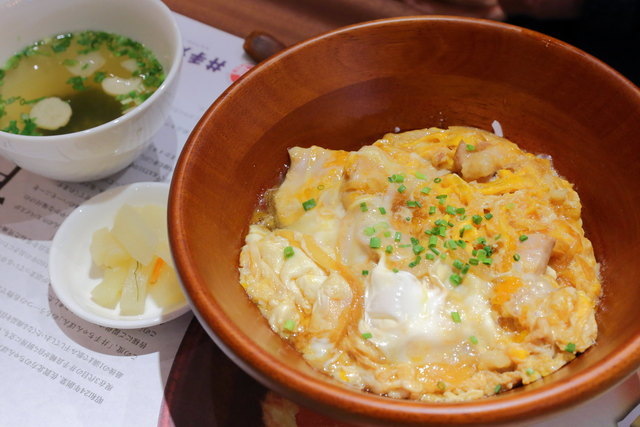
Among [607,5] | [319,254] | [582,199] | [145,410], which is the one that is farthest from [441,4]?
[145,410]

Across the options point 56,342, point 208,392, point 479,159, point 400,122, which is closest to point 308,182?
point 400,122

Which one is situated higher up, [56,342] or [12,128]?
[12,128]

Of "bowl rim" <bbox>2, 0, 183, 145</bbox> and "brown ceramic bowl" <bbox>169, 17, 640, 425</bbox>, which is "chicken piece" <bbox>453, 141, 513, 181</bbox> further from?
"bowl rim" <bbox>2, 0, 183, 145</bbox>

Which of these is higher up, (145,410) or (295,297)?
(295,297)

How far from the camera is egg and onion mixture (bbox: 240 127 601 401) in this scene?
1.51 metres

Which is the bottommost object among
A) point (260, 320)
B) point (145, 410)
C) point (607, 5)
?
point (145, 410)

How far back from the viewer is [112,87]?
2357 millimetres

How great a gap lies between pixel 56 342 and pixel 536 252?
1.62 meters

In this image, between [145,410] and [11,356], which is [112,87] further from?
[145,410]

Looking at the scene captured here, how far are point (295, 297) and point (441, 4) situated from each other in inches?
87.1

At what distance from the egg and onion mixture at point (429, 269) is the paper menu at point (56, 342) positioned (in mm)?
509

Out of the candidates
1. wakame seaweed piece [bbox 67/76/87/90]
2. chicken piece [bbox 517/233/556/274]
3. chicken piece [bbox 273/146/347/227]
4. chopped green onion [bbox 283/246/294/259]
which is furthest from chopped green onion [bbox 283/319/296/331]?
wakame seaweed piece [bbox 67/76/87/90]

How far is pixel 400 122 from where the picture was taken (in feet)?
7.11

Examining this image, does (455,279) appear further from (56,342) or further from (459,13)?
(459,13)
